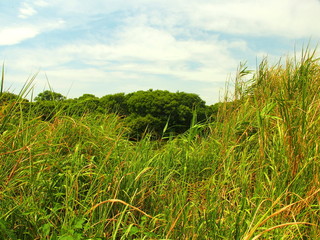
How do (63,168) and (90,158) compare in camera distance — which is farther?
(90,158)

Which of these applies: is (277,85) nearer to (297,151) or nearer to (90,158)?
(297,151)

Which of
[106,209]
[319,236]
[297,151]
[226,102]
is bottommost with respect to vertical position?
[319,236]

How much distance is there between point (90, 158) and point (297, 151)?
1.85 metres

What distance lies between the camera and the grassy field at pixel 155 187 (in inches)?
84.5

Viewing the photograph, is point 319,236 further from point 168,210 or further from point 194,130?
point 194,130

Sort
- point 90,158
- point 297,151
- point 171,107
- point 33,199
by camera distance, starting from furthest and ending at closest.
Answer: point 171,107 → point 90,158 → point 297,151 → point 33,199

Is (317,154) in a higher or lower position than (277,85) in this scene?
lower

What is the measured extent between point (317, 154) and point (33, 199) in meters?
2.31

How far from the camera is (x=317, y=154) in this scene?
8.77 feet

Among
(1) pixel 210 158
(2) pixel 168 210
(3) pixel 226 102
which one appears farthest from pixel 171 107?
(2) pixel 168 210

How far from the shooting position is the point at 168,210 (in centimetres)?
237

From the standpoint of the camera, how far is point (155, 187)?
2.76m

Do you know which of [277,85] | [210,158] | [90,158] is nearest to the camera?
[90,158]

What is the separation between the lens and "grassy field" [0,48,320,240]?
2.15 meters
